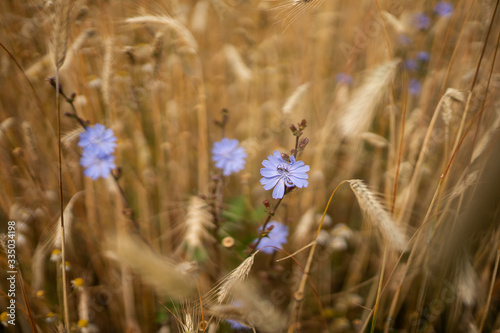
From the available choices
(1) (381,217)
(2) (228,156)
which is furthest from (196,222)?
(1) (381,217)

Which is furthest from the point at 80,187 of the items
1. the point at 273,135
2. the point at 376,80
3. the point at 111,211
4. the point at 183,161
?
the point at 376,80

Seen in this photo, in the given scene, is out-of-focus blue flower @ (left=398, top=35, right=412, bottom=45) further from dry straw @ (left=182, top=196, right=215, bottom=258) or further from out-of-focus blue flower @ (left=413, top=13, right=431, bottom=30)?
dry straw @ (left=182, top=196, right=215, bottom=258)

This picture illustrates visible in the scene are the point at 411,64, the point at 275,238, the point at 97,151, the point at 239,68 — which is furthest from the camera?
the point at 411,64

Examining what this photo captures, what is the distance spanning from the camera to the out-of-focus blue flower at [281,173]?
1047mm

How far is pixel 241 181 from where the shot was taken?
6.51 feet

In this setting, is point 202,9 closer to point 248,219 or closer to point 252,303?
point 248,219

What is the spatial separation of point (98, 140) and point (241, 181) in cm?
92

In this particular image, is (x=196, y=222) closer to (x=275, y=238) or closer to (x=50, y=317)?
(x=275, y=238)

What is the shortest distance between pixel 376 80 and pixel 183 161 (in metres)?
1.37

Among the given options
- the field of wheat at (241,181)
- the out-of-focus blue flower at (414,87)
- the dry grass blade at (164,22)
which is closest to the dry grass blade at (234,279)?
the field of wheat at (241,181)

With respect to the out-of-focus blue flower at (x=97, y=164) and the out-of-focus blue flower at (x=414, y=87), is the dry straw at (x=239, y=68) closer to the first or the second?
the out-of-focus blue flower at (x=97, y=164)

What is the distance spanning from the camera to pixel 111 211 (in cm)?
202

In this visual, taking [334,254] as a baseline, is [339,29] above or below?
above

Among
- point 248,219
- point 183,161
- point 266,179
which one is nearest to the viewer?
point 266,179
